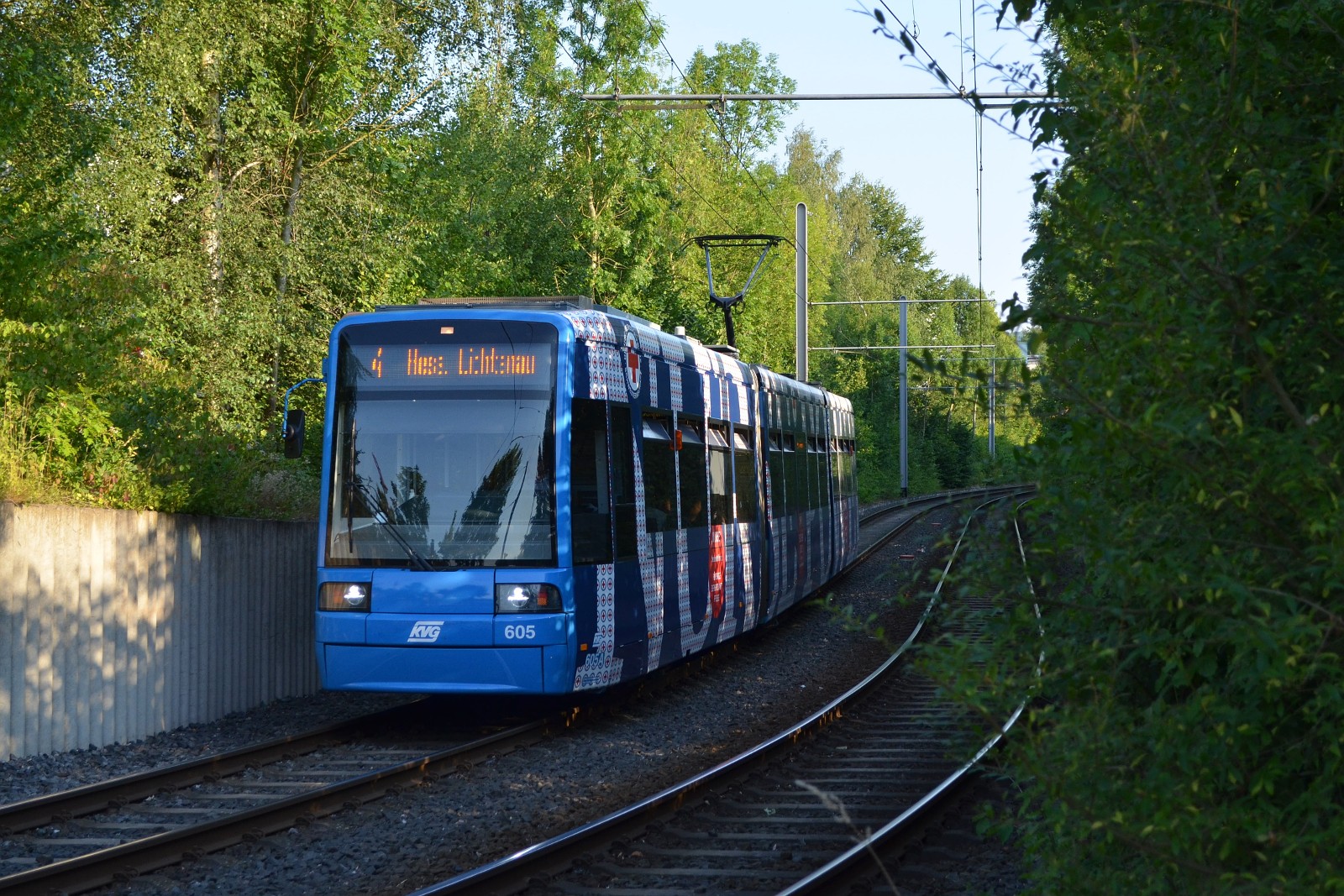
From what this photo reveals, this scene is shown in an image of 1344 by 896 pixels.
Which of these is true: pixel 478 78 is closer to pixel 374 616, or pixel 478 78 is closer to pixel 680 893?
pixel 374 616

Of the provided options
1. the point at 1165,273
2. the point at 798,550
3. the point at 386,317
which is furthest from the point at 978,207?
the point at 1165,273

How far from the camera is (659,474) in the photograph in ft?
38.9

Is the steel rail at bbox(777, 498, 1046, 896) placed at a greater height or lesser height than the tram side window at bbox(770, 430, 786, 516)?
lesser

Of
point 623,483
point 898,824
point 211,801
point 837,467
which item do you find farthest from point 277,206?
point 898,824

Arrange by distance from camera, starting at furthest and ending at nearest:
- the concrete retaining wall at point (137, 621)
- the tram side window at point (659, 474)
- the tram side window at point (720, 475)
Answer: the tram side window at point (720, 475)
the tram side window at point (659, 474)
the concrete retaining wall at point (137, 621)

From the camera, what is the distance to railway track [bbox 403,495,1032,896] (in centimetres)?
654

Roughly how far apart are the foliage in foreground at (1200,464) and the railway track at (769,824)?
1.29ft

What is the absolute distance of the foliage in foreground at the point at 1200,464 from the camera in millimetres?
3529

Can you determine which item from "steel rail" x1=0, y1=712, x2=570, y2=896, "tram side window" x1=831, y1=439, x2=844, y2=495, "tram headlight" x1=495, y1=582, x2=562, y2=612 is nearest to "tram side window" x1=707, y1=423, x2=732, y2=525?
"tram headlight" x1=495, y1=582, x2=562, y2=612

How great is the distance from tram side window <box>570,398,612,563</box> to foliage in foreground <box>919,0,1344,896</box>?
627cm

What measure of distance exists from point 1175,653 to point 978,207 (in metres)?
25.3

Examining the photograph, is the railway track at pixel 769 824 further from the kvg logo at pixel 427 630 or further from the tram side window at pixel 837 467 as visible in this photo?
the tram side window at pixel 837 467

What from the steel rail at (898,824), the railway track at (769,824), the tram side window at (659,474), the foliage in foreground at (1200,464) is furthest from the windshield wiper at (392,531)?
the foliage in foreground at (1200,464)

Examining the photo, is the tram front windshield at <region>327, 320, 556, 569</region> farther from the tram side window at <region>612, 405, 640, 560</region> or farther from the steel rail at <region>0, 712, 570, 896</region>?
the steel rail at <region>0, 712, 570, 896</region>
